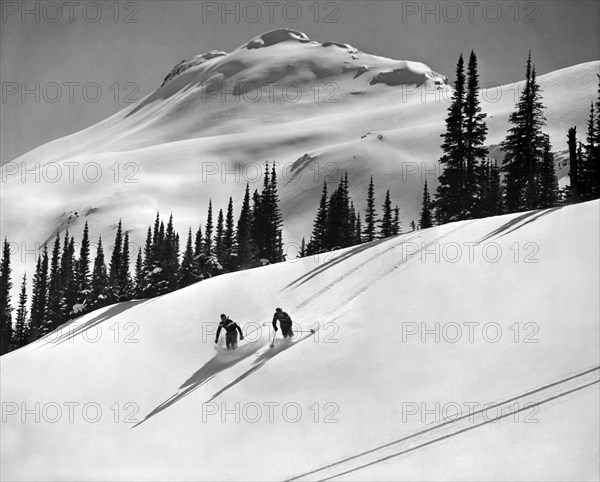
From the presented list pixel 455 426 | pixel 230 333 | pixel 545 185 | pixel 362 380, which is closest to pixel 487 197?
pixel 545 185

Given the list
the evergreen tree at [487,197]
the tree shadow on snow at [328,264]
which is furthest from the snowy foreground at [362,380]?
the evergreen tree at [487,197]

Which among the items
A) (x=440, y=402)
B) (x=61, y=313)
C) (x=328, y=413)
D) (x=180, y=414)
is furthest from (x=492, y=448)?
(x=61, y=313)

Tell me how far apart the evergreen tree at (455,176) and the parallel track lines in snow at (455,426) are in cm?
3284

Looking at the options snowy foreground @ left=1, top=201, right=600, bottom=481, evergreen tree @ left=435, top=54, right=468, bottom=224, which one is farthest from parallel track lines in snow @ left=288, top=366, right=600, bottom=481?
evergreen tree @ left=435, top=54, right=468, bottom=224

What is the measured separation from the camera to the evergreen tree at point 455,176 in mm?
51312

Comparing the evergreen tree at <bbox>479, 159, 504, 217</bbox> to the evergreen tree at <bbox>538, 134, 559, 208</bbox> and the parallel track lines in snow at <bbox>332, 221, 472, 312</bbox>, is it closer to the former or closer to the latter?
the evergreen tree at <bbox>538, 134, 559, 208</bbox>

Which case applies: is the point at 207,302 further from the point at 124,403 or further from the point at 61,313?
the point at 61,313

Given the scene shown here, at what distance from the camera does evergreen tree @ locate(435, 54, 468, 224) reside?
5131 centimetres

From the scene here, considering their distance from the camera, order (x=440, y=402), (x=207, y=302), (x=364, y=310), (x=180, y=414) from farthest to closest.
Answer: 1. (x=207, y=302)
2. (x=364, y=310)
3. (x=180, y=414)
4. (x=440, y=402)

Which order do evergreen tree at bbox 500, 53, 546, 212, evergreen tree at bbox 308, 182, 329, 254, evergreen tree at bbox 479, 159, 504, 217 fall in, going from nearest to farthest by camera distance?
evergreen tree at bbox 500, 53, 546, 212 < evergreen tree at bbox 479, 159, 504, 217 < evergreen tree at bbox 308, 182, 329, 254

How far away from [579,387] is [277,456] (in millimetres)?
7971

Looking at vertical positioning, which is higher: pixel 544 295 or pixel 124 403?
pixel 544 295

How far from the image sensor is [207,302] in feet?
107

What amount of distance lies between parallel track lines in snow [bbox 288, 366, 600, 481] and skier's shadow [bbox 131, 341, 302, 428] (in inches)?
244
